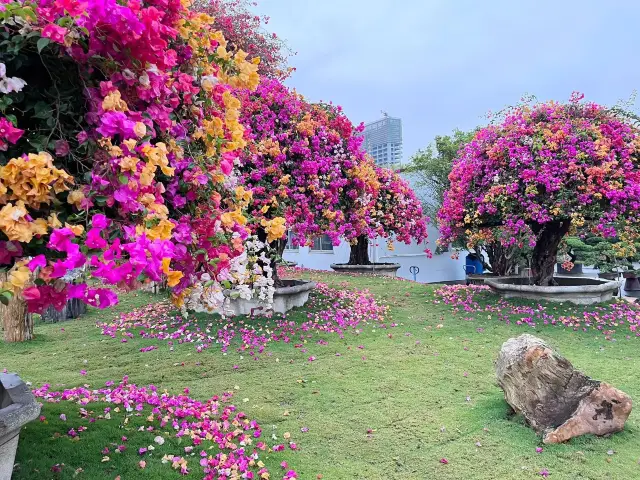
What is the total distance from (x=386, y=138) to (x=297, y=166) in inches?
751

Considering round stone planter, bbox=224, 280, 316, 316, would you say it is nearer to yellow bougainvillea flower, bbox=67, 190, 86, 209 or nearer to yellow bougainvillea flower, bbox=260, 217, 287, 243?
yellow bougainvillea flower, bbox=260, 217, 287, 243

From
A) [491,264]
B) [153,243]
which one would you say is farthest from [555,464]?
[491,264]

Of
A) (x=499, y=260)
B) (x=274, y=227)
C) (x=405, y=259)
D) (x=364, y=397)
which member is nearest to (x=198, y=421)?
(x=364, y=397)

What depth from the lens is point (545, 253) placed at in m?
9.23

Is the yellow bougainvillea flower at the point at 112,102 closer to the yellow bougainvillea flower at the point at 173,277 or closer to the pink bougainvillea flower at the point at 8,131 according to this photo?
the pink bougainvillea flower at the point at 8,131

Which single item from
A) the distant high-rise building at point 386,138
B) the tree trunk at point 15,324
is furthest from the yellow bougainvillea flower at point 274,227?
the distant high-rise building at point 386,138

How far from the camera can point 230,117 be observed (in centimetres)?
293

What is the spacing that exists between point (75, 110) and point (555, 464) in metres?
3.83

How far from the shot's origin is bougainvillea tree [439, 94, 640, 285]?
7652 millimetres

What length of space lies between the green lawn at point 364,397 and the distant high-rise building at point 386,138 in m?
15.8

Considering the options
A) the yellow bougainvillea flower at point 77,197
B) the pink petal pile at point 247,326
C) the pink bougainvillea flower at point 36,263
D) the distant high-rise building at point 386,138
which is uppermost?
the distant high-rise building at point 386,138

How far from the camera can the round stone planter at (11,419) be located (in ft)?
8.32

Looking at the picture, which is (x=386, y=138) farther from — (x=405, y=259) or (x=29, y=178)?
(x=29, y=178)

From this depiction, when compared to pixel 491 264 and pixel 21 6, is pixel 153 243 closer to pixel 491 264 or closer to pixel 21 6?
pixel 21 6
